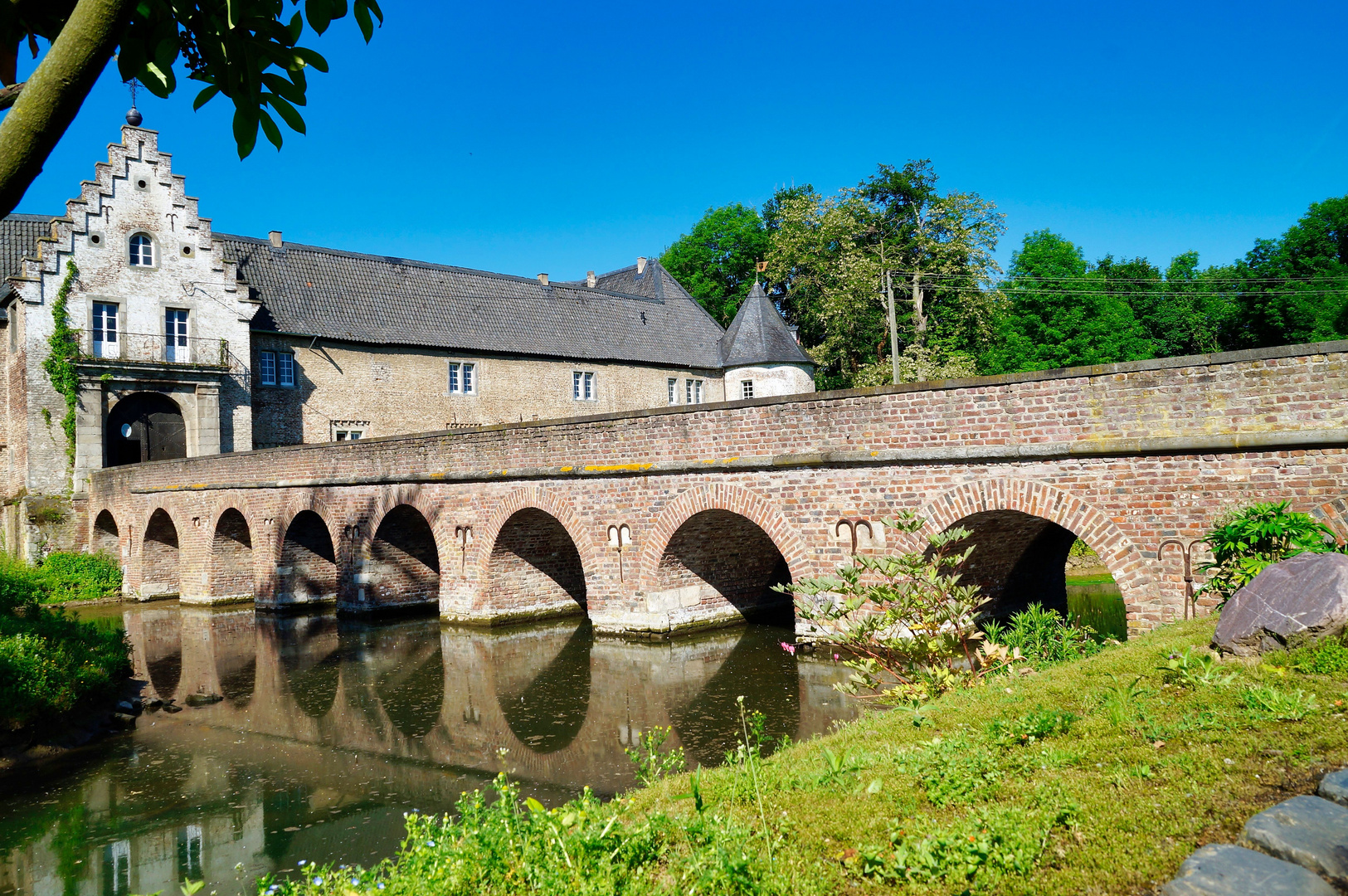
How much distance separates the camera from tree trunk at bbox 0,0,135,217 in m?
2.12

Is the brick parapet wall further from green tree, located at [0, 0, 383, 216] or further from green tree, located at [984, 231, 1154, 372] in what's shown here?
green tree, located at [984, 231, 1154, 372]

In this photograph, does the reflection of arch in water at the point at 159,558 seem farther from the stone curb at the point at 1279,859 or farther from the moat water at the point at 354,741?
the stone curb at the point at 1279,859

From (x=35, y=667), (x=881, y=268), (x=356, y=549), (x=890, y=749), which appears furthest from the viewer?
(x=881, y=268)

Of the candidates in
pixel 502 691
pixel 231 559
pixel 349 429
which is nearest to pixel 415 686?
pixel 502 691

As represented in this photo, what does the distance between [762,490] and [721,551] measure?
101 inches

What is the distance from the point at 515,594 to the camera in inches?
627

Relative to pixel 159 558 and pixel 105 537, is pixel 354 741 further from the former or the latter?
pixel 105 537

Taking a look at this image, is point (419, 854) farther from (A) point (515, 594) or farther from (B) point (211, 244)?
(B) point (211, 244)

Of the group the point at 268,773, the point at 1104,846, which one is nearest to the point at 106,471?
the point at 268,773

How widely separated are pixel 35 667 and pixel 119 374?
18059 millimetres

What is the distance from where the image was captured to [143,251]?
85.8ft

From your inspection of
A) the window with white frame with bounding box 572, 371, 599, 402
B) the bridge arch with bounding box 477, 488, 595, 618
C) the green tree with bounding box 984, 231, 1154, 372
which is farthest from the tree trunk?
the green tree with bounding box 984, 231, 1154, 372

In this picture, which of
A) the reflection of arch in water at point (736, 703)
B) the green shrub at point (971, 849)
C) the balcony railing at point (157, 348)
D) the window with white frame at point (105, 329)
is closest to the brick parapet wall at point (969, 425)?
the reflection of arch in water at point (736, 703)

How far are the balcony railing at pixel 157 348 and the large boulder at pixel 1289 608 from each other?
27137 mm
